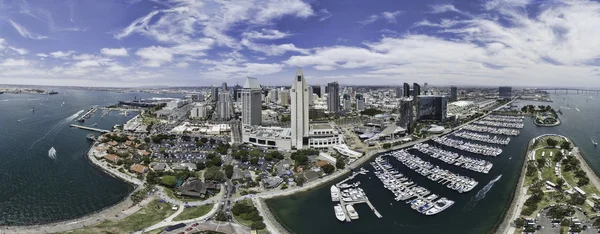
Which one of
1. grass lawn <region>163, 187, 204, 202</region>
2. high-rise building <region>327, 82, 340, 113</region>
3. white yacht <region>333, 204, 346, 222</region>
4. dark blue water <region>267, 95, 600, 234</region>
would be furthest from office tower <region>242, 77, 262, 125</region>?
white yacht <region>333, 204, 346, 222</region>

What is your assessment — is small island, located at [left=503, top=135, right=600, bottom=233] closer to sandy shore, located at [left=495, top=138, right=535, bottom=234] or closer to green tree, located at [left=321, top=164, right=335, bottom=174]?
sandy shore, located at [left=495, top=138, right=535, bottom=234]

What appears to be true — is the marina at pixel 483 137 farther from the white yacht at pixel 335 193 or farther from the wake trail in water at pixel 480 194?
the white yacht at pixel 335 193

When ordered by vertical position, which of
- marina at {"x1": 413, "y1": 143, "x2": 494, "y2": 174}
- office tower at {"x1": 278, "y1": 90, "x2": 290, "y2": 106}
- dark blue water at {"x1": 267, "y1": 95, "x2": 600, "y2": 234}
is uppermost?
office tower at {"x1": 278, "y1": 90, "x2": 290, "y2": 106}

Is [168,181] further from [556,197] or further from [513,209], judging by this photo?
[556,197]

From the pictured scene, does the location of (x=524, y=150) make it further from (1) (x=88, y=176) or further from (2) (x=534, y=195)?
(1) (x=88, y=176)

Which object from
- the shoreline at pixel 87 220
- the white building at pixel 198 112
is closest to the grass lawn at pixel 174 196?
the shoreline at pixel 87 220

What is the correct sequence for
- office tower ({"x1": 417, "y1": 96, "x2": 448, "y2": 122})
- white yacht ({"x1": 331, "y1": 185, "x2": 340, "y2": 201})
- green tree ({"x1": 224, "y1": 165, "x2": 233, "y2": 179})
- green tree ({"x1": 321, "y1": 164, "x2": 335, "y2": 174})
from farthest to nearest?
office tower ({"x1": 417, "y1": 96, "x2": 448, "y2": 122}) < green tree ({"x1": 321, "y1": 164, "x2": 335, "y2": 174}) < green tree ({"x1": 224, "y1": 165, "x2": 233, "y2": 179}) < white yacht ({"x1": 331, "y1": 185, "x2": 340, "y2": 201})

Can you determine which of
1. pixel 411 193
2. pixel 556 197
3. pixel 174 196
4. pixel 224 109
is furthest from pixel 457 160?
pixel 224 109
